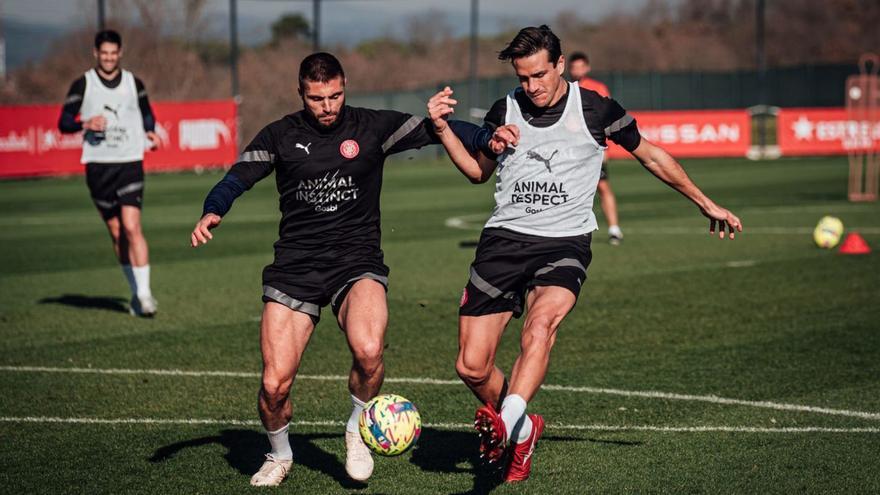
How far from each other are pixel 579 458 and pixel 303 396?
7.95 ft

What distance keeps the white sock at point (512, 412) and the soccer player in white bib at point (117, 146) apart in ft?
21.8

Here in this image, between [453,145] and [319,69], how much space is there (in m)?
0.90

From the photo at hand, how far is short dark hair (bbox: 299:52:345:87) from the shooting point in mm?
6363

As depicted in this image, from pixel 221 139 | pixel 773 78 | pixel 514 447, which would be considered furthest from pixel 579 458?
pixel 773 78

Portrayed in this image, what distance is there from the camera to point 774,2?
78.2m

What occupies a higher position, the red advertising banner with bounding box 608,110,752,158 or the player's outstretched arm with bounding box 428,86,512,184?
the player's outstretched arm with bounding box 428,86,512,184

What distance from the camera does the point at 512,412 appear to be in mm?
5820

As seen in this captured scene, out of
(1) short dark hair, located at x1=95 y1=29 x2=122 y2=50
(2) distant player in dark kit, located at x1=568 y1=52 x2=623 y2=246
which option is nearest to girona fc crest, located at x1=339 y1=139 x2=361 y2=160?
(1) short dark hair, located at x1=95 y1=29 x2=122 y2=50

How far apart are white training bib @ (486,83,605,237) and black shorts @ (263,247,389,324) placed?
0.85 m

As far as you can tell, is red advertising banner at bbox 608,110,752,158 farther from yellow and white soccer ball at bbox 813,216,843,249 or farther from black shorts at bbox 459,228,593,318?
black shorts at bbox 459,228,593,318

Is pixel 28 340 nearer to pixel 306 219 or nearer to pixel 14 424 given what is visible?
pixel 14 424

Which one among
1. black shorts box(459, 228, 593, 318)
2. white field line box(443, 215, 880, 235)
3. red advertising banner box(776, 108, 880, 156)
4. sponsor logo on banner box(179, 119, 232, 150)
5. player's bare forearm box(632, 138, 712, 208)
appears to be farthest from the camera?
red advertising banner box(776, 108, 880, 156)

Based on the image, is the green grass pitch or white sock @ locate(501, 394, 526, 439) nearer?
white sock @ locate(501, 394, 526, 439)

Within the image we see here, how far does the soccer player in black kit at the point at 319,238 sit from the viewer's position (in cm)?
634
